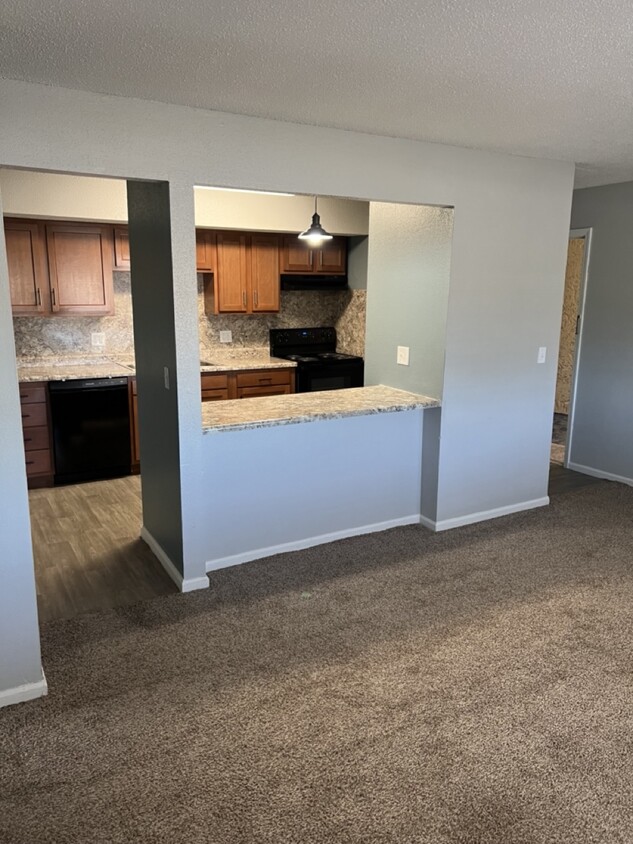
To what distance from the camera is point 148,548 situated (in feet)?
12.8

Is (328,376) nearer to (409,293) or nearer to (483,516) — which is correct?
(409,293)

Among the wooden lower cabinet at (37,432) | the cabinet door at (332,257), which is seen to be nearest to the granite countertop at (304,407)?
the wooden lower cabinet at (37,432)

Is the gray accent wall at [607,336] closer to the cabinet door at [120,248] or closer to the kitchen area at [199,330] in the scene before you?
the kitchen area at [199,330]

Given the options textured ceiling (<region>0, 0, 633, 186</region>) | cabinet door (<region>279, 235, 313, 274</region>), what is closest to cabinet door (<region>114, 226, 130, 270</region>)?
cabinet door (<region>279, 235, 313, 274</region>)

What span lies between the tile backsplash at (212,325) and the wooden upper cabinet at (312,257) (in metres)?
0.34

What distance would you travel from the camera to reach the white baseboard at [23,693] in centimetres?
241

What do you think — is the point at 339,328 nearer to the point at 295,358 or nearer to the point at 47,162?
the point at 295,358

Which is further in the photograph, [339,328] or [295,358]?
[339,328]

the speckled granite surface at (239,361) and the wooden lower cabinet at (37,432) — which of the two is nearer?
the wooden lower cabinet at (37,432)

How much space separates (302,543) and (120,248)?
299 centimetres

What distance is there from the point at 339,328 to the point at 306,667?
4474 mm

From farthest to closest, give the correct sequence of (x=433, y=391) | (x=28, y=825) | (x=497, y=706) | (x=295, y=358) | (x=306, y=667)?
1. (x=295, y=358)
2. (x=433, y=391)
3. (x=306, y=667)
4. (x=497, y=706)
5. (x=28, y=825)

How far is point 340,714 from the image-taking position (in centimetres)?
236

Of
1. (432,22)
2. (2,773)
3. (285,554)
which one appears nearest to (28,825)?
(2,773)
